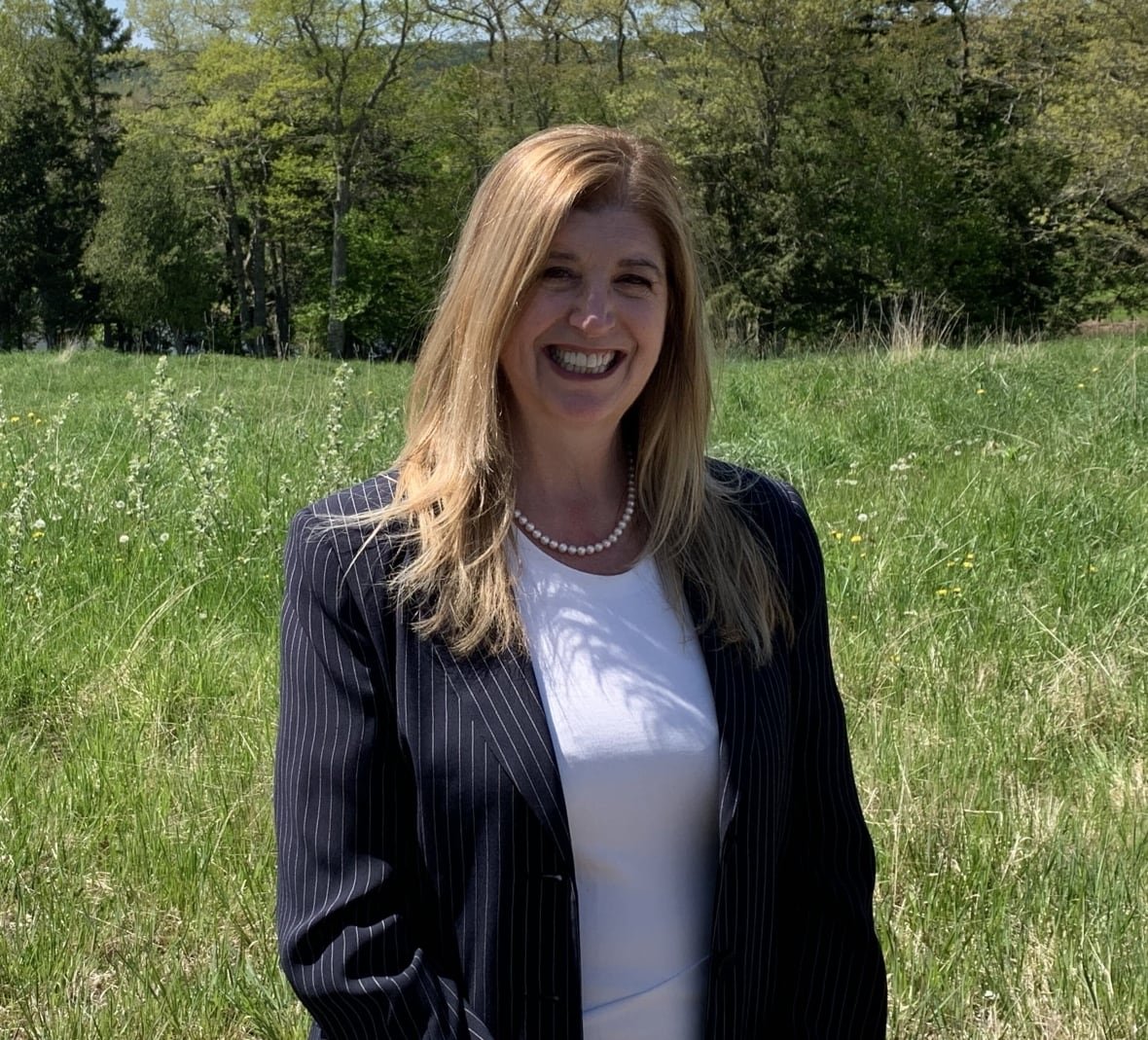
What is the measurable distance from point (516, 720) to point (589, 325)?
21.6 inches

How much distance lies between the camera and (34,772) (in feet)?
11.2

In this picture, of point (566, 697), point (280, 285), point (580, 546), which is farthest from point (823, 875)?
point (280, 285)

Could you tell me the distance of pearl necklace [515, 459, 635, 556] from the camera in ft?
5.79

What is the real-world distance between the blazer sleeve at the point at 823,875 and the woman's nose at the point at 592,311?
0.48 meters

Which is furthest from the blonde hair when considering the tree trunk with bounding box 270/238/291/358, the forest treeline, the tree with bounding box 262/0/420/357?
the tree trunk with bounding box 270/238/291/358

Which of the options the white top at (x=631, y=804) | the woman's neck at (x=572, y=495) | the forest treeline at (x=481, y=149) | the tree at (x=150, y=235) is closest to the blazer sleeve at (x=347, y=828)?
the white top at (x=631, y=804)

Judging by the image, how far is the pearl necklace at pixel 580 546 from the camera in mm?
1765

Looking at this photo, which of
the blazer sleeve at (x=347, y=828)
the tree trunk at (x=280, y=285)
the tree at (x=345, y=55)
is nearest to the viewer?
the blazer sleeve at (x=347, y=828)

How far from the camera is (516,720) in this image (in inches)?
61.6

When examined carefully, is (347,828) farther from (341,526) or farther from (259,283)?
(259,283)

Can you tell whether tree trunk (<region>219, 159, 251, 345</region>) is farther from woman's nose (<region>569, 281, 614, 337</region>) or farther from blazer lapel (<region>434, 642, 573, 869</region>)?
blazer lapel (<region>434, 642, 573, 869</region>)

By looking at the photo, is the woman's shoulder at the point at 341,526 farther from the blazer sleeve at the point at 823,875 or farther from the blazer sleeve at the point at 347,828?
the blazer sleeve at the point at 823,875

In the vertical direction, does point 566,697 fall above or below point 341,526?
below

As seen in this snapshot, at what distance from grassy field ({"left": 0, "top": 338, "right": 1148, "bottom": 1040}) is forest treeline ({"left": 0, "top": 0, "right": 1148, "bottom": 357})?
21.9 meters
